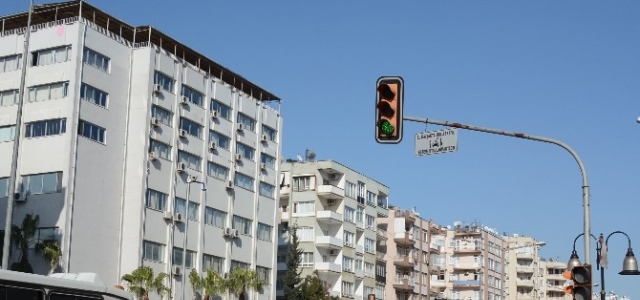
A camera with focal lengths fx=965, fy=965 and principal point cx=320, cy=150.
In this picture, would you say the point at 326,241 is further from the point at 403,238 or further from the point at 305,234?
the point at 403,238

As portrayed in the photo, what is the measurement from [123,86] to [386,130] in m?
52.1

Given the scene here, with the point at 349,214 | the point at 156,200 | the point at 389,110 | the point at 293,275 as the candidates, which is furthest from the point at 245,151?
the point at 389,110

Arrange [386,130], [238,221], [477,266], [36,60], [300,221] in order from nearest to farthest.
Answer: [386,130]
[36,60]
[238,221]
[300,221]
[477,266]

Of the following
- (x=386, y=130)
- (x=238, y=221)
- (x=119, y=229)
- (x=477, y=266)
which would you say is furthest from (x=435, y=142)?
(x=477, y=266)

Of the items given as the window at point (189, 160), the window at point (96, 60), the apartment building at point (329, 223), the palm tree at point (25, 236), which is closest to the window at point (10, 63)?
the window at point (96, 60)

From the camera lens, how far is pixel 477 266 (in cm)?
13962

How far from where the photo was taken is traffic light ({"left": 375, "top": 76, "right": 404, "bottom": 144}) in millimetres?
17422

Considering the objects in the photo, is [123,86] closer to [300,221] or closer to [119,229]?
[119,229]

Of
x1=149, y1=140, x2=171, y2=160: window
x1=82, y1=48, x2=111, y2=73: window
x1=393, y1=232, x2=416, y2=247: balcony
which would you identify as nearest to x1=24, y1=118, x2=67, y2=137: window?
x1=82, y1=48, x2=111, y2=73: window

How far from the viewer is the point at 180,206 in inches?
2781

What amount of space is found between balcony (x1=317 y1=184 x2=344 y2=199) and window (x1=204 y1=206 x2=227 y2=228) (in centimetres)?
1887

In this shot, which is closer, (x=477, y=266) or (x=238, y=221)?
(x=238, y=221)

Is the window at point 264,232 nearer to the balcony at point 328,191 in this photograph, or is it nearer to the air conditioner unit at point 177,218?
the balcony at point 328,191

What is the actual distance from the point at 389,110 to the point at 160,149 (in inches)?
2081
